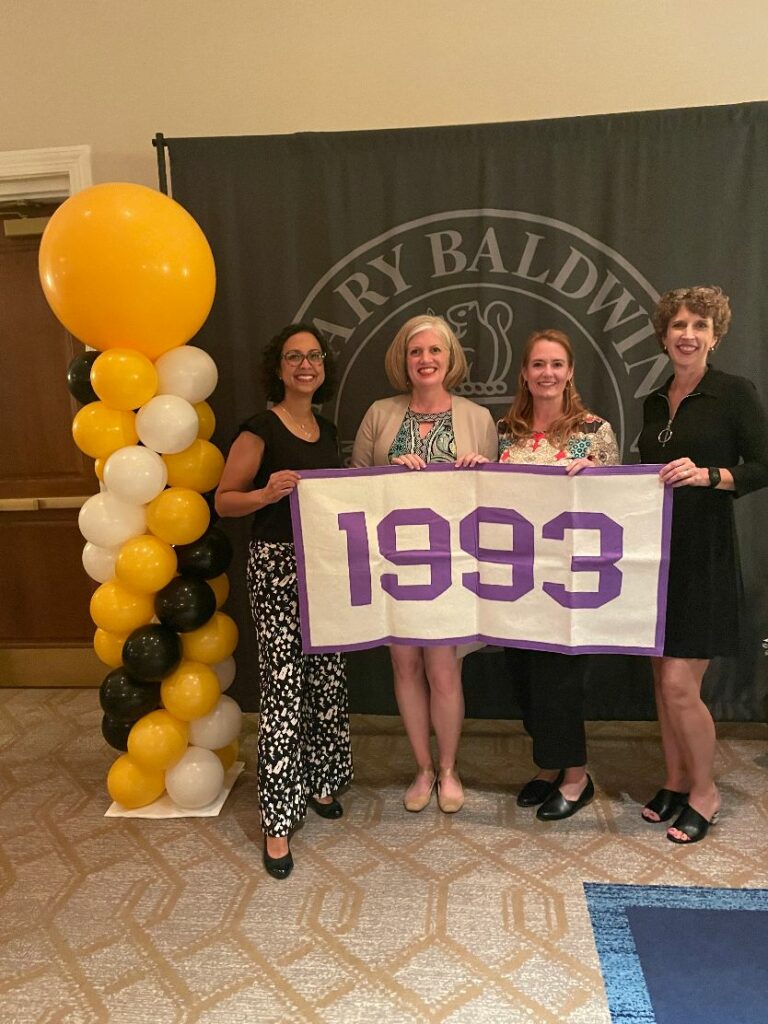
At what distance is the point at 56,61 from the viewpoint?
279 cm

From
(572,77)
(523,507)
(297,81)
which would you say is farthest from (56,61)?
(523,507)

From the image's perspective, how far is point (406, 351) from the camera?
6.89 feet

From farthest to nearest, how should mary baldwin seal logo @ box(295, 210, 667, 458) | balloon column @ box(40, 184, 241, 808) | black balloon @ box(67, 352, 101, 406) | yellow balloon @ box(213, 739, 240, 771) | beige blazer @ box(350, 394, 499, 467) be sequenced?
mary baldwin seal logo @ box(295, 210, 667, 458) < yellow balloon @ box(213, 739, 240, 771) < black balloon @ box(67, 352, 101, 406) < beige blazer @ box(350, 394, 499, 467) < balloon column @ box(40, 184, 241, 808)

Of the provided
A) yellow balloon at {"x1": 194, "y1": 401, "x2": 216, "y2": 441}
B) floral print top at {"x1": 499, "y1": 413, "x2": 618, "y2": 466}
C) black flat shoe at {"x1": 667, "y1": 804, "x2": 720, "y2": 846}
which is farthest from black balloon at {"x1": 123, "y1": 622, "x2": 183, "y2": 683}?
black flat shoe at {"x1": 667, "y1": 804, "x2": 720, "y2": 846}

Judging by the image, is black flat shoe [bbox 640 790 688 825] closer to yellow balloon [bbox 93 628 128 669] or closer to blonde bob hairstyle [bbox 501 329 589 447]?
blonde bob hairstyle [bbox 501 329 589 447]

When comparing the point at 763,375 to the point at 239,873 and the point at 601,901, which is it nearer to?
the point at 601,901

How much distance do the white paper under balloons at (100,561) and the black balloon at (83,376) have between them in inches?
18.8

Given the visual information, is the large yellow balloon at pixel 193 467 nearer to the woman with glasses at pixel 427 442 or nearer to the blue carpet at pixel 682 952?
the woman with glasses at pixel 427 442

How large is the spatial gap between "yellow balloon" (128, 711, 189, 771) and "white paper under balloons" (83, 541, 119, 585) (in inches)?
18.6

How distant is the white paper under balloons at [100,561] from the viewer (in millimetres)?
2271

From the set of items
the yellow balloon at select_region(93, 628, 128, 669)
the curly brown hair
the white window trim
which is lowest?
the yellow balloon at select_region(93, 628, 128, 669)

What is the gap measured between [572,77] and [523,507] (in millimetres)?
1685

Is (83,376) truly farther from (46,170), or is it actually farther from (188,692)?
(46,170)

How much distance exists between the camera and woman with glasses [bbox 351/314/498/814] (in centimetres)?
208
